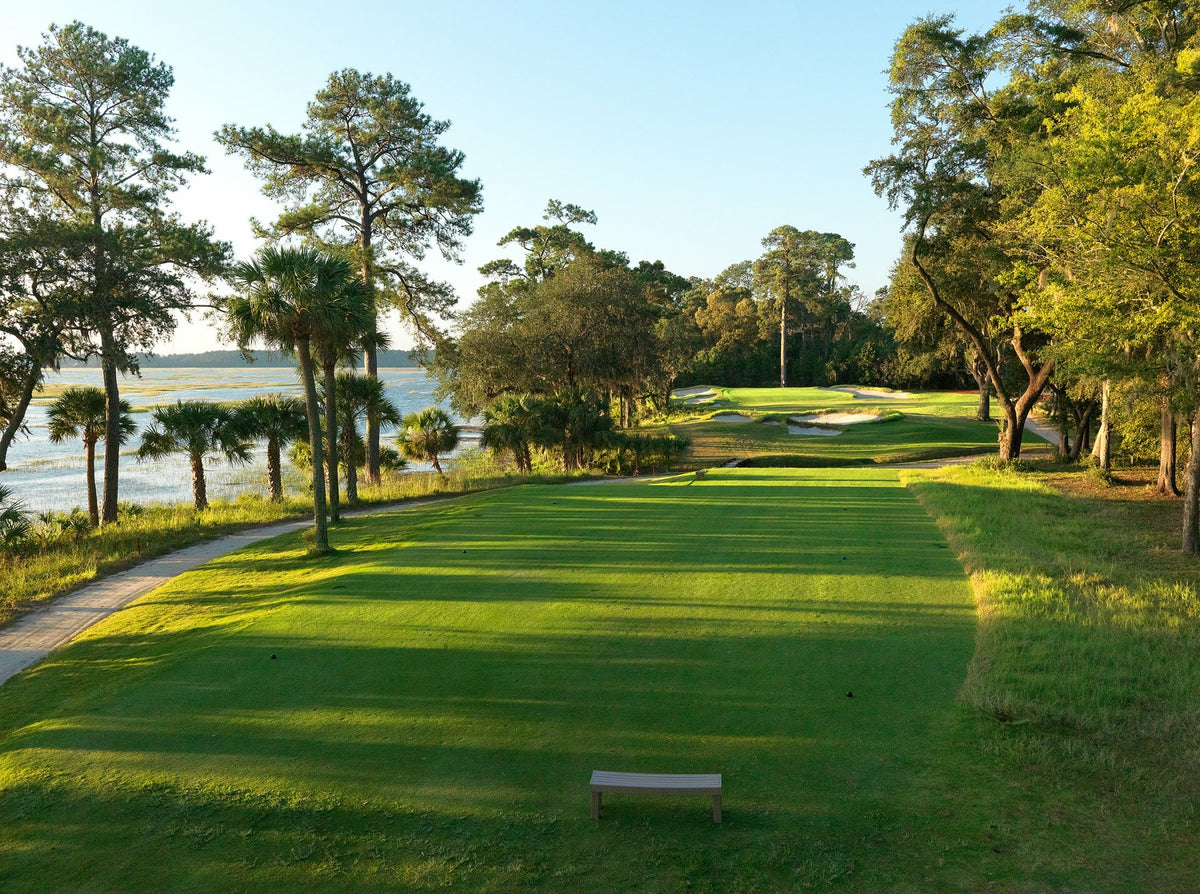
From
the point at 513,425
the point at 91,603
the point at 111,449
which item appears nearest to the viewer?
the point at 91,603

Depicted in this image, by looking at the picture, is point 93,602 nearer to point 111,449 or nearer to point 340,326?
point 340,326

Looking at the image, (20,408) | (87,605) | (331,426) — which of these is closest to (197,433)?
(20,408)

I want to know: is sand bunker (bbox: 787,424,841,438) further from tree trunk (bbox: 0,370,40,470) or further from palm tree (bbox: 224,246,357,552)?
tree trunk (bbox: 0,370,40,470)

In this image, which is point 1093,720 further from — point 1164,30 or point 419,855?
point 1164,30

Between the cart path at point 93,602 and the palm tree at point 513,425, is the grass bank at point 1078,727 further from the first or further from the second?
the palm tree at point 513,425

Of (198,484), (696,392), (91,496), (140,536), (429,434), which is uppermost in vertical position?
(696,392)

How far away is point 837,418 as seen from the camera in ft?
145

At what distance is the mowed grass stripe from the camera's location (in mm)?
5520

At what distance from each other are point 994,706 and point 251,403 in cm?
2253

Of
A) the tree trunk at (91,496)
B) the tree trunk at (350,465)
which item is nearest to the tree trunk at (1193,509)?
the tree trunk at (350,465)

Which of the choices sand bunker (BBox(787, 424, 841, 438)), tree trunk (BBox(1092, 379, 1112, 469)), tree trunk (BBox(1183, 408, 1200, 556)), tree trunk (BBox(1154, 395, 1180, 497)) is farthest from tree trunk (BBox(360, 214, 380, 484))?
tree trunk (BBox(1154, 395, 1180, 497))

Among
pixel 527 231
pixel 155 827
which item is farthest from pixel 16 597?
pixel 527 231

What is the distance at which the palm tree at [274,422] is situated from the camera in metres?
23.6

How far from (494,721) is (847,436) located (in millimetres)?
33031
